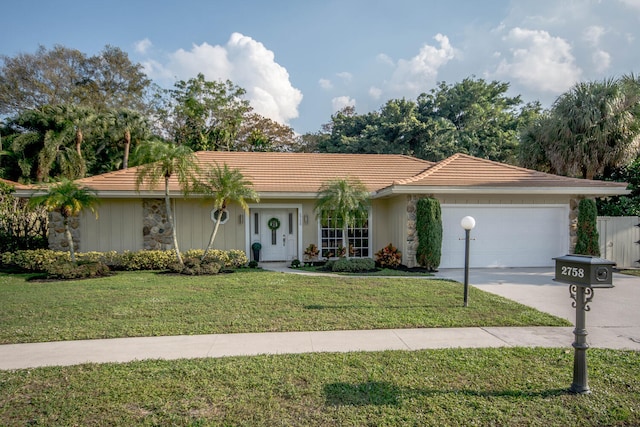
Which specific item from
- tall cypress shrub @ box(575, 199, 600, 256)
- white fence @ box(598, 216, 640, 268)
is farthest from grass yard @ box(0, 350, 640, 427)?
white fence @ box(598, 216, 640, 268)

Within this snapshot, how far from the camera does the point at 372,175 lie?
45.1 ft

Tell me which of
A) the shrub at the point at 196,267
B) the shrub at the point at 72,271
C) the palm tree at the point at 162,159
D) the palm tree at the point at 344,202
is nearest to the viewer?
the shrub at the point at 72,271

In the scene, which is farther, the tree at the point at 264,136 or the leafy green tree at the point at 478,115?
the tree at the point at 264,136

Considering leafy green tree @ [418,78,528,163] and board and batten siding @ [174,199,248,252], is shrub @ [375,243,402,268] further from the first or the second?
leafy green tree @ [418,78,528,163]

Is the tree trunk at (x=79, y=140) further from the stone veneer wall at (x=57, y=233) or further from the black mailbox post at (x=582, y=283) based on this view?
the black mailbox post at (x=582, y=283)

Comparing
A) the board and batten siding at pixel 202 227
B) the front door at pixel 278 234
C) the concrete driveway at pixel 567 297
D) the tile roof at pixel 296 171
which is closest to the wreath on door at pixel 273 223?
the front door at pixel 278 234

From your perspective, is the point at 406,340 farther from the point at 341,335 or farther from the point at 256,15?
the point at 256,15

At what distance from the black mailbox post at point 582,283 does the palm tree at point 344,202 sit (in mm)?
7266

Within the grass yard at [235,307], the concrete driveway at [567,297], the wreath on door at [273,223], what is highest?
the wreath on door at [273,223]

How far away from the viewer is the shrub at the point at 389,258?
11078 mm

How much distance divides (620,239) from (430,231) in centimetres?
622

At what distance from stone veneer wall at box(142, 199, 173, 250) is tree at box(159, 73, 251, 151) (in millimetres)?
12183

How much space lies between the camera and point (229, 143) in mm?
23828

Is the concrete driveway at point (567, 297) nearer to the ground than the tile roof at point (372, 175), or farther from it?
nearer to the ground
